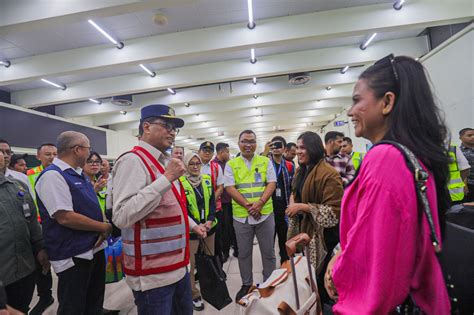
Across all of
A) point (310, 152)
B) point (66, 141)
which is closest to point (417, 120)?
point (310, 152)

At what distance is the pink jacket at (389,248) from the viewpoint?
535mm

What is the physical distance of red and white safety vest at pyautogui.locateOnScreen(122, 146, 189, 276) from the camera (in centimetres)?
112

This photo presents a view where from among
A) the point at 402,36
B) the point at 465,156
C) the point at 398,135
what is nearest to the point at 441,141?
the point at 398,135

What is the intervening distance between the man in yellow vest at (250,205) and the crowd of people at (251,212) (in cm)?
1

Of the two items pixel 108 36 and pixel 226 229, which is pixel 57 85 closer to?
pixel 108 36

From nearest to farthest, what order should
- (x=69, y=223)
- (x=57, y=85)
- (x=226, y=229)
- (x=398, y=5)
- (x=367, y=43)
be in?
(x=69, y=223)
(x=226, y=229)
(x=398, y=5)
(x=367, y=43)
(x=57, y=85)

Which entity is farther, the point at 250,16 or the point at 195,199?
the point at 250,16

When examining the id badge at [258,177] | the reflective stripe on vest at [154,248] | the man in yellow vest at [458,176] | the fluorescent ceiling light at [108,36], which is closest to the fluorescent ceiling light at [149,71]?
the fluorescent ceiling light at [108,36]

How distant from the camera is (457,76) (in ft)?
12.8

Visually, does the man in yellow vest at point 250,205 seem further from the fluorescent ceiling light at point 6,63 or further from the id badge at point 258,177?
the fluorescent ceiling light at point 6,63

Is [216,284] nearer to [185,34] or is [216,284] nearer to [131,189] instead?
[131,189]

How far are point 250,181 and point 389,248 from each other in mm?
1785

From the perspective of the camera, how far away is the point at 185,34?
13.9 ft

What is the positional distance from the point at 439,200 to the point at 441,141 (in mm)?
173
